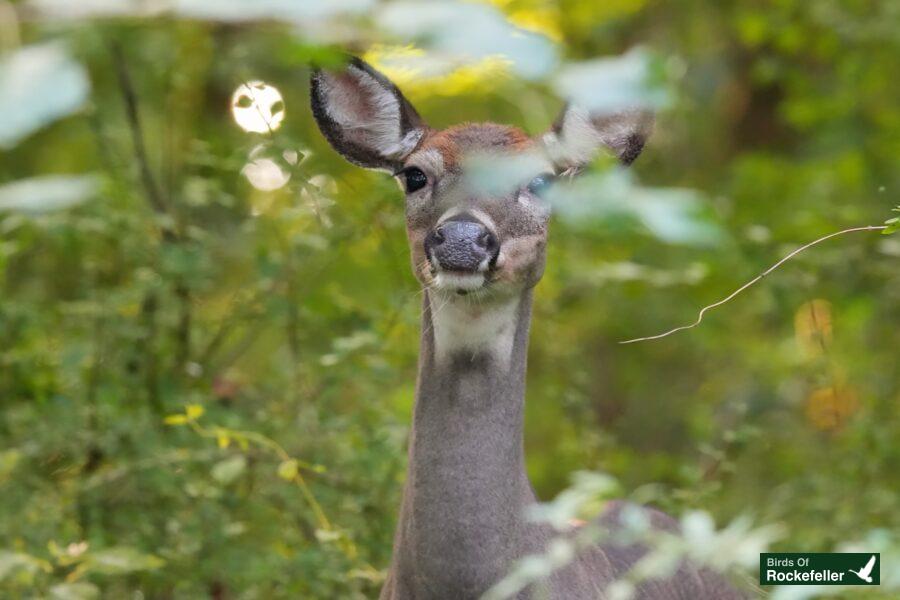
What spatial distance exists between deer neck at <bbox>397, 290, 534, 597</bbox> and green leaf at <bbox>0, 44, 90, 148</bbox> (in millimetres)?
2903

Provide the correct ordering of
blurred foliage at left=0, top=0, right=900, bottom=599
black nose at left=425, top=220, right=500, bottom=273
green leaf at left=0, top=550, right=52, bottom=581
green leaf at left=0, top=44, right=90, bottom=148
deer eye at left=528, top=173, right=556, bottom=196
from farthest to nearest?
1. blurred foliage at left=0, top=0, right=900, bottom=599
2. deer eye at left=528, top=173, right=556, bottom=196
3. green leaf at left=0, top=550, right=52, bottom=581
4. black nose at left=425, top=220, right=500, bottom=273
5. green leaf at left=0, top=44, right=90, bottom=148

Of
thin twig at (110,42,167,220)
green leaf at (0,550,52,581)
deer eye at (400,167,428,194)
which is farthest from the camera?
thin twig at (110,42,167,220)

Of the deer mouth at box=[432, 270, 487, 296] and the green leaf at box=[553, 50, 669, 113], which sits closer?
the green leaf at box=[553, 50, 669, 113]

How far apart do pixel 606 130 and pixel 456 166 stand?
1.93 feet

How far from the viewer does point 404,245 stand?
21.7 feet

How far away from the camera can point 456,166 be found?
4.88m

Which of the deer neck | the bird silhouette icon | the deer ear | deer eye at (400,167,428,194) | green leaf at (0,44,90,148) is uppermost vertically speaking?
green leaf at (0,44,90,148)

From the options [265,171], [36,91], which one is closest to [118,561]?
[265,171]

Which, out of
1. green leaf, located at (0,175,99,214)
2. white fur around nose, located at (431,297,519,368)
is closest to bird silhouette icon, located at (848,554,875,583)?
white fur around nose, located at (431,297,519,368)

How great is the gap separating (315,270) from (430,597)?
2649 millimetres

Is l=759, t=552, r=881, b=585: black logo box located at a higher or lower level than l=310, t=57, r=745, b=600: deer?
lower

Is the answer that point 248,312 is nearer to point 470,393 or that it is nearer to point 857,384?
point 470,393

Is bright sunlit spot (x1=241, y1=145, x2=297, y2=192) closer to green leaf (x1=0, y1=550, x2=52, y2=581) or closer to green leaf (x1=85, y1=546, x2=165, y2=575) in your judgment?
green leaf (x1=85, y1=546, x2=165, y2=575)

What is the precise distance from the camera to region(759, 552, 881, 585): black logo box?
404cm
